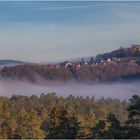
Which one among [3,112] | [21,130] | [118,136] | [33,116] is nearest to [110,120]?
[118,136]

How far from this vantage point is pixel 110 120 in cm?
2014

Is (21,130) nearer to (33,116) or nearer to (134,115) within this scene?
(33,116)

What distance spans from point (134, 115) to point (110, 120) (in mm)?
3020

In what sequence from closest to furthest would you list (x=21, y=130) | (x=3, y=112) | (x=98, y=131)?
(x=98, y=131) → (x=21, y=130) → (x=3, y=112)

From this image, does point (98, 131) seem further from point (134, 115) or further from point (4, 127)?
point (4, 127)

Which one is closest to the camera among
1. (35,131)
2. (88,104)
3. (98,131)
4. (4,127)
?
(98,131)

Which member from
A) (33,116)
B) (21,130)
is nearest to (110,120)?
(21,130)

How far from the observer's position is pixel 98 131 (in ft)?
73.8

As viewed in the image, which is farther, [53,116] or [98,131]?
[53,116]

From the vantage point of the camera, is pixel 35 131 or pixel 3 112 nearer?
pixel 35 131

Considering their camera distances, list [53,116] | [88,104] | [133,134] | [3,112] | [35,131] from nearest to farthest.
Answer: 1. [133,134]
2. [53,116]
3. [35,131]
4. [3,112]
5. [88,104]

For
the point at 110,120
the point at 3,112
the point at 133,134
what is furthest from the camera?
the point at 3,112

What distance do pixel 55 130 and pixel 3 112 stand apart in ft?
75.3

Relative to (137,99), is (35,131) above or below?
below
